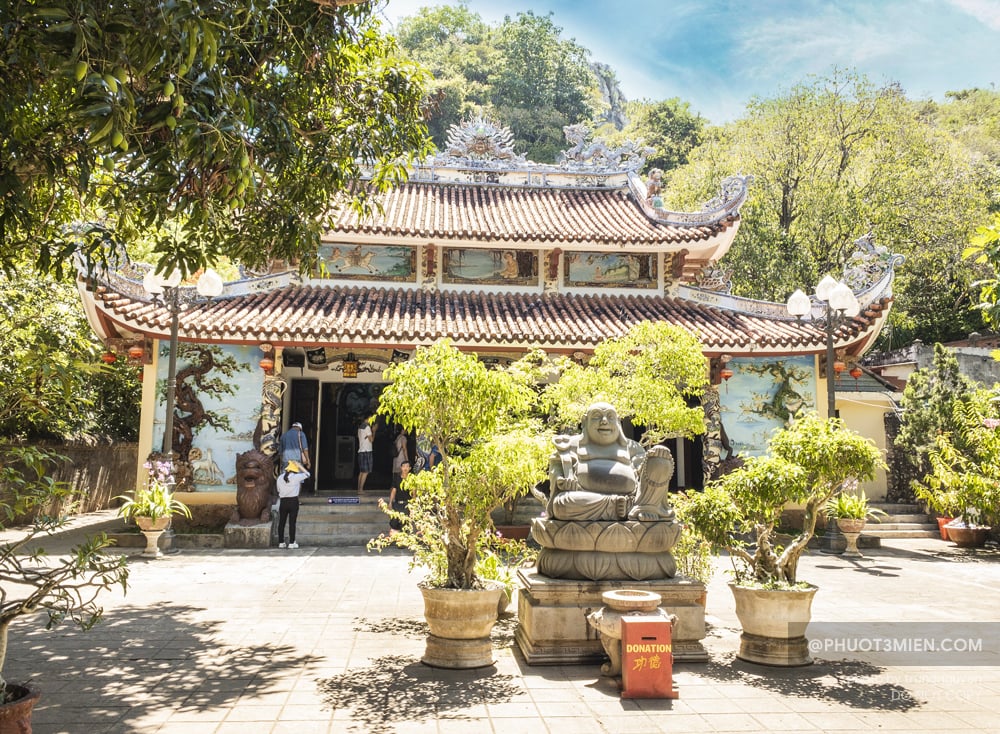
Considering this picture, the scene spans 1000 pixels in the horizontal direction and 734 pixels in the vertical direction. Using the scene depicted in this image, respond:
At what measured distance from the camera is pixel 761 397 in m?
13.5

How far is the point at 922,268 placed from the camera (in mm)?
23797

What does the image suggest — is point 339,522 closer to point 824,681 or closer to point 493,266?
point 493,266

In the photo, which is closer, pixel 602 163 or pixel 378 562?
pixel 378 562

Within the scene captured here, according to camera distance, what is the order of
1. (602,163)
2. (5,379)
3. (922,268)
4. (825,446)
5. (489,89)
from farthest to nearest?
(489,89), (922,268), (602,163), (825,446), (5,379)

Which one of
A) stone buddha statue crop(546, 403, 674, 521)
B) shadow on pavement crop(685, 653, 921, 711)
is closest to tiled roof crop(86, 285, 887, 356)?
stone buddha statue crop(546, 403, 674, 521)

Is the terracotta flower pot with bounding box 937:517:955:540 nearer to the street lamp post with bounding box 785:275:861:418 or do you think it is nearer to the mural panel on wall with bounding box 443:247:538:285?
the street lamp post with bounding box 785:275:861:418

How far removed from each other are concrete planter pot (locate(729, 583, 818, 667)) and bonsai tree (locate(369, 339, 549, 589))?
1814 millimetres

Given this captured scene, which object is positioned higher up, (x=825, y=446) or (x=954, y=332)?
(x=954, y=332)

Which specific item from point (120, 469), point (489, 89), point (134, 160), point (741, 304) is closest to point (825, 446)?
point (134, 160)

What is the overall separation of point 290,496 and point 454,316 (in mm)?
4307

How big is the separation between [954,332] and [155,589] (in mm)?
25070

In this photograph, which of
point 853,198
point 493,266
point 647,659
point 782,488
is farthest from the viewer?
point 853,198

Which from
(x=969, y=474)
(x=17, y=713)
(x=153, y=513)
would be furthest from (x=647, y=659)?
(x=969, y=474)

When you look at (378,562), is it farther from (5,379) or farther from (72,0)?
(72,0)
